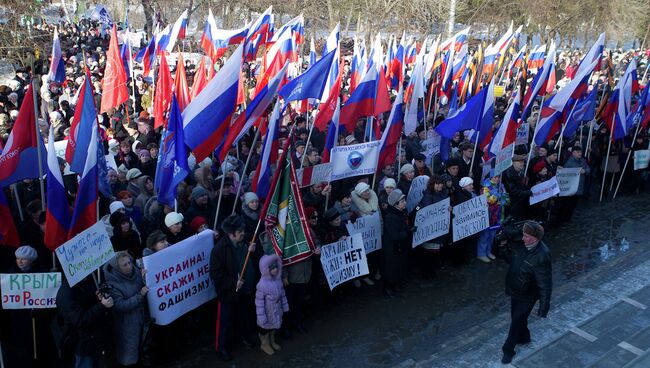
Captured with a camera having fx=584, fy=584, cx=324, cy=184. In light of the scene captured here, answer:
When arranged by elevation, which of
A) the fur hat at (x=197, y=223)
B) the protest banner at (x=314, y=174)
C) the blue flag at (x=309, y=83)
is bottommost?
the protest banner at (x=314, y=174)

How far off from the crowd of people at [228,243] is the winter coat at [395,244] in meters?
0.02

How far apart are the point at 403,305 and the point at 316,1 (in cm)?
3142

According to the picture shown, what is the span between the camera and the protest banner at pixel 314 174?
323 inches

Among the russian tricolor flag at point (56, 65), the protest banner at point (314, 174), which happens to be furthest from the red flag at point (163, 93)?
the protest banner at point (314, 174)

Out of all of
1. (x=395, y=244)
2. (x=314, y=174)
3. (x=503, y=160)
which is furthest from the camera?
(x=503, y=160)

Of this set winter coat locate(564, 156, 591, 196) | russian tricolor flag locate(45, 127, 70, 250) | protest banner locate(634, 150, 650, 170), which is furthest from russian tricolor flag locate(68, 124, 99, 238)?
protest banner locate(634, 150, 650, 170)

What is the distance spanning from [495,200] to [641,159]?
5639 mm

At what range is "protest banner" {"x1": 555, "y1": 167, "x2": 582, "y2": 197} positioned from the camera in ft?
33.9

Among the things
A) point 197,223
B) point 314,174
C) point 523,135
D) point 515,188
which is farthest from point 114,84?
point 523,135

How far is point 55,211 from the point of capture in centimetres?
538

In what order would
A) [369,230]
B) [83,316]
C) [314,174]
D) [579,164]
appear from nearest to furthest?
1. [83,316]
2. [369,230]
3. [314,174]
4. [579,164]

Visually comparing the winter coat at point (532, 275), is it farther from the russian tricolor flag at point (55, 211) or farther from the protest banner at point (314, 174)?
the russian tricolor flag at point (55, 211)

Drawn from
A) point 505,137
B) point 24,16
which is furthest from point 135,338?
point 24,16

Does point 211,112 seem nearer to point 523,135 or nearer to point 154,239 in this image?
point 154,239
